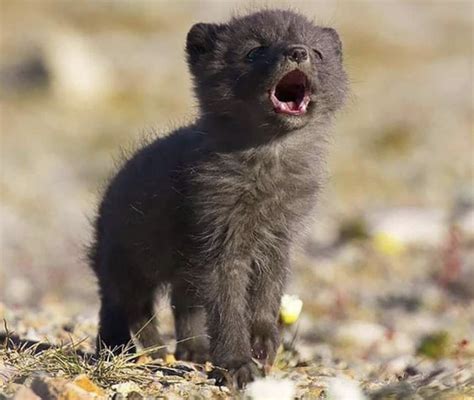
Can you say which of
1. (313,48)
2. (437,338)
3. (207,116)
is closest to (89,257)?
(207,116)

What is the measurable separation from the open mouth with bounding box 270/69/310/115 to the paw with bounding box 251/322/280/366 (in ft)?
4.00

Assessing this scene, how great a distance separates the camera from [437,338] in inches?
347

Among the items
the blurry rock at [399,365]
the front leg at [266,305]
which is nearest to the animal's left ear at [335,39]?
the front leg at [266,305]

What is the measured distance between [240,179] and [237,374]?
3.56 ft

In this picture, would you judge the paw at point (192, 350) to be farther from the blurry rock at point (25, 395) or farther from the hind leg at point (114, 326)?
the blurry rock at point (25, 395)

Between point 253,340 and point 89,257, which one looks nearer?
point 253,340

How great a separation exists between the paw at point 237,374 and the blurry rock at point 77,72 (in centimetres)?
2369

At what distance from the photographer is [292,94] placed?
20.3 feet

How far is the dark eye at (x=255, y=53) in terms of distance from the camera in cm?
622

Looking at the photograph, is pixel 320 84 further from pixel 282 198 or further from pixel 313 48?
pixel 282 198

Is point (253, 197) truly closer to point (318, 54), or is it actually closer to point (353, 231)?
point (318, 54)

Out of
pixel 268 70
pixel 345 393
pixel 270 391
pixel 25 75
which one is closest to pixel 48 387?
pixel 270 391

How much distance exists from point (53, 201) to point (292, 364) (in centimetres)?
1227

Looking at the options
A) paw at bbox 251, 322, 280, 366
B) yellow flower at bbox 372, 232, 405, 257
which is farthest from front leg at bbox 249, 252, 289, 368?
yellow flower at bbox 372, 232, 405, 257
